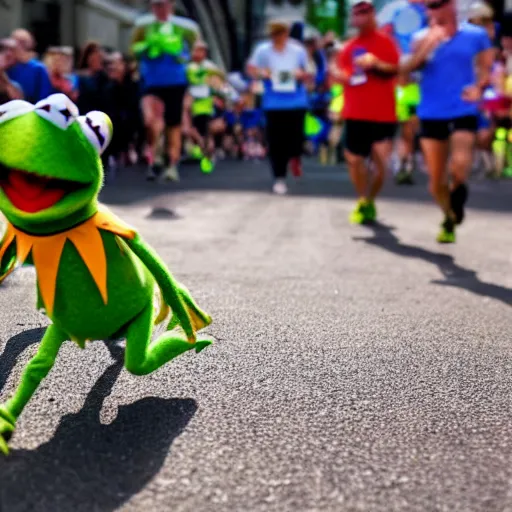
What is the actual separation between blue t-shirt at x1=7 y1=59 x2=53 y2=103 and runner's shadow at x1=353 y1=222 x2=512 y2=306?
312cm

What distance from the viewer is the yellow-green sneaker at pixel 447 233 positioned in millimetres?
6293

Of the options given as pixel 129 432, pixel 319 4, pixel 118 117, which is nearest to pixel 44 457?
pixel 129 432

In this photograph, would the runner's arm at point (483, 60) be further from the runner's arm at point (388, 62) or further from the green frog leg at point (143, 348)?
the green frog leg at point (143, 348)

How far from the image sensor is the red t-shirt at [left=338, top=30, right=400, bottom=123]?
712 cm

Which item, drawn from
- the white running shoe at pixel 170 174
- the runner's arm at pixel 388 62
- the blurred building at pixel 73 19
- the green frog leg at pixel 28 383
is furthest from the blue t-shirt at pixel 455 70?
the blurred building at pixel 73 19

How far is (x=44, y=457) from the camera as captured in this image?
2.07 meters

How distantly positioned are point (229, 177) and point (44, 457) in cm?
1098

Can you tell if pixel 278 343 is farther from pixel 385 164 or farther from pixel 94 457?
pixel 385 164

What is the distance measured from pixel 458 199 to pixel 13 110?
4610 millimetres

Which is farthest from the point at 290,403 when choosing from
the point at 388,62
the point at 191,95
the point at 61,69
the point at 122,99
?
the point at 191,95

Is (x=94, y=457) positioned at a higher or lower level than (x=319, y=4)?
lower

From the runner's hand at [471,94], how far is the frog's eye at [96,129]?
4.01 metres

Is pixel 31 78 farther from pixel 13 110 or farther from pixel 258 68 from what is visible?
pixel 13 110

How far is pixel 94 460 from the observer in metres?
2.06
